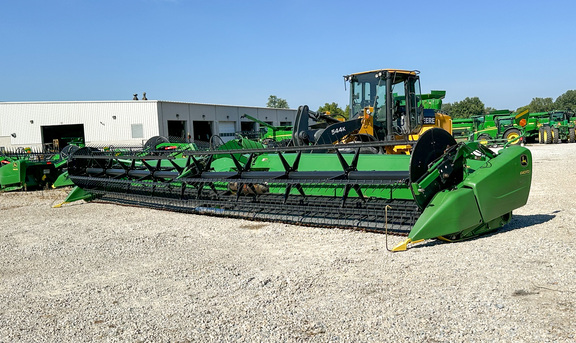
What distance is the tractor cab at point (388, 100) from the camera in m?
9.52

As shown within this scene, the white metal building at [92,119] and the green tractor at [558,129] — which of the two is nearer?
the green tractor at [558,129]

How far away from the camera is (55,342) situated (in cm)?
299

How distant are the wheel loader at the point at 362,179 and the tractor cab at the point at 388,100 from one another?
0.07ft

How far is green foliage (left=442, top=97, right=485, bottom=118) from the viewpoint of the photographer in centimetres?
7681

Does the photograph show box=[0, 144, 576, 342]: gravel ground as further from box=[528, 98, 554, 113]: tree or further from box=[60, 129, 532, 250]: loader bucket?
box=[528, 98, 554, 113]: tree

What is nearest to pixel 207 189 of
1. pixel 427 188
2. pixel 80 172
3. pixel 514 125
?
pixel 80 172

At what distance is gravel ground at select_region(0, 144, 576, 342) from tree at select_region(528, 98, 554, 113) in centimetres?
10142

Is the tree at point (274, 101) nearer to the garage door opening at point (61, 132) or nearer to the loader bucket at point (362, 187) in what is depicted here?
the garage door opening at point (61, 132)

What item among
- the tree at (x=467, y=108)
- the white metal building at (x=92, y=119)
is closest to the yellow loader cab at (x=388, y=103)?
the white metal building at (x=92, y=119)

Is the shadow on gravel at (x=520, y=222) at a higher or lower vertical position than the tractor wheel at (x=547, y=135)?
lower

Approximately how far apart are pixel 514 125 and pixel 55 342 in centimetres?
2825

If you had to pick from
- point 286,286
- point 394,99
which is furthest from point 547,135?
point 286,286

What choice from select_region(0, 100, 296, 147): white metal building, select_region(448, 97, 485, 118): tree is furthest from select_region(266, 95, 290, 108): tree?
select_region(0, 100, 296, 147): white metal building

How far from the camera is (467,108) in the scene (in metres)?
78.9
